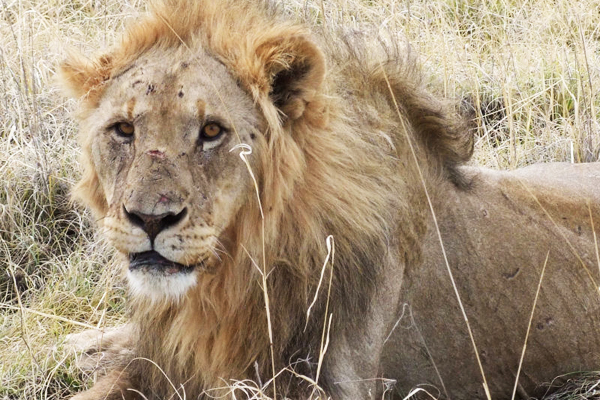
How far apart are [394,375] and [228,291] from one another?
965 mm

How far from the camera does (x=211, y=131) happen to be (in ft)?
10.9

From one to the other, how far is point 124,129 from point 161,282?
1.77ft

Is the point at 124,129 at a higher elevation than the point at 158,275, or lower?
higher

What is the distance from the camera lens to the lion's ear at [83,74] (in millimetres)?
3582

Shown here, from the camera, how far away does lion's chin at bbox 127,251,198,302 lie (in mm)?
3176

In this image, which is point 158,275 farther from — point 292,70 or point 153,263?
point 292,70

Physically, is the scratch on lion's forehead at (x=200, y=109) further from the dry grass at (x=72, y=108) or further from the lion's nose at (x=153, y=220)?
the dry grass at (x=72, y=108)

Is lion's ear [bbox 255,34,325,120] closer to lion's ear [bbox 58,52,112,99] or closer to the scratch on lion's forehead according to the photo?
the scratch on lion's forehead

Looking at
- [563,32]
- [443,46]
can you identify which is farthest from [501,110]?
[563,32]

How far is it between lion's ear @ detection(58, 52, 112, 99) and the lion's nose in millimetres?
648

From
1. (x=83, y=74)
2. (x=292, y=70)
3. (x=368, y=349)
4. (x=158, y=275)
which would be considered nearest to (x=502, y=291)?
(x=368, y=349)

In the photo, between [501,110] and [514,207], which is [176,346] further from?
[501,110]

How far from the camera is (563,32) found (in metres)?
7.34

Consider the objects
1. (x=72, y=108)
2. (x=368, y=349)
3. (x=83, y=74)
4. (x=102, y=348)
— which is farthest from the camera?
(x=72, y=108)
